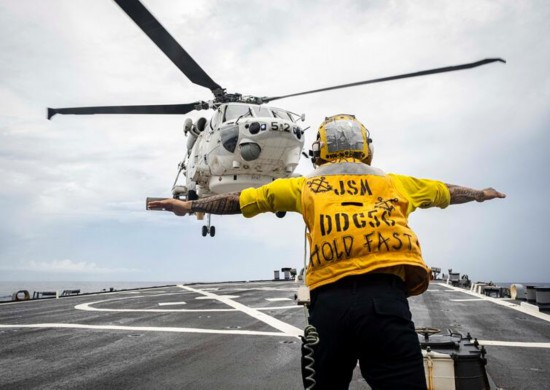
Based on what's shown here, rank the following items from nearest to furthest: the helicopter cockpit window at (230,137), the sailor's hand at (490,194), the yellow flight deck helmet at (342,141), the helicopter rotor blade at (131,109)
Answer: the yellow flight deck helmet at (342,141), the sailor's hand at (490,194), the helicopter cockpit window at (230,137), the helicopter rotor blade at (131,109)

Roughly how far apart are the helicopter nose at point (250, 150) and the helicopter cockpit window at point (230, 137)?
0.47 meters

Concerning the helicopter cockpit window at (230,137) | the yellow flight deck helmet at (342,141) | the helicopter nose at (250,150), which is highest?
the helicopter cockpit window at (230,137)

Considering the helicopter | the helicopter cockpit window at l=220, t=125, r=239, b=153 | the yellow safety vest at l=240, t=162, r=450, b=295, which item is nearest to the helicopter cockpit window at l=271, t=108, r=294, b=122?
the helicopter

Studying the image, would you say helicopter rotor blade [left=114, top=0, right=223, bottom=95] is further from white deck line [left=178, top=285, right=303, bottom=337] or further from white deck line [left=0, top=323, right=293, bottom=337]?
white deck line [left=0, top=323, right=293, bottom=337]

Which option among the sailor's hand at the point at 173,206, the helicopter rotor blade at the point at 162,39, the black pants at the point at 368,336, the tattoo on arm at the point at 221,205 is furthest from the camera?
the helicopter rotor blade at the point at 162,39

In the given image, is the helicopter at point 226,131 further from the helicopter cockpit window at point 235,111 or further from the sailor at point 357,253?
the sailor at point 357,253

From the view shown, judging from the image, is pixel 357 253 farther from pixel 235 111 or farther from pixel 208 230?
pixel 208 230

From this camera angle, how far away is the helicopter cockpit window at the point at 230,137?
15.7m

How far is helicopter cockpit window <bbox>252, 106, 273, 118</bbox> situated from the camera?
16406mm

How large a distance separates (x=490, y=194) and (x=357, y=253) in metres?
1.62

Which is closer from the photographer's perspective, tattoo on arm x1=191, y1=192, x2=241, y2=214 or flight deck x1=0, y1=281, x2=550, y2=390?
tattoo on arm x1=191, y1=192, x2=241, y2=214

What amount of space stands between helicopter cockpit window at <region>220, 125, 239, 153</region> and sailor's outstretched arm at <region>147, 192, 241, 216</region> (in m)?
12.6

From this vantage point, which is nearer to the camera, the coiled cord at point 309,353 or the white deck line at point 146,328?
the coiled cord at point 309,353

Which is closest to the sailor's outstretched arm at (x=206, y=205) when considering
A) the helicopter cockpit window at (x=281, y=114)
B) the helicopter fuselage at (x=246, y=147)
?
the helicopter fuselage at (x=246, y=147)
